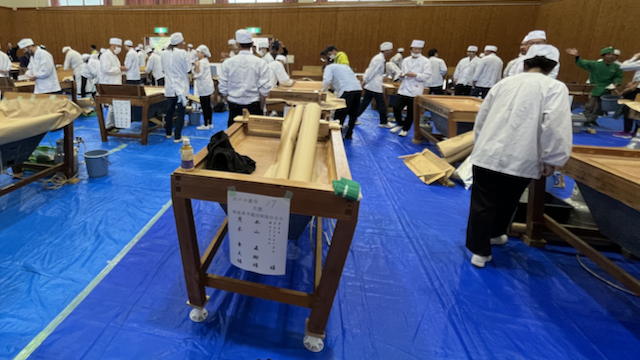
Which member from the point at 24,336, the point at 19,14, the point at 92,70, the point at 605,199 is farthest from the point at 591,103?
the point at 19,14

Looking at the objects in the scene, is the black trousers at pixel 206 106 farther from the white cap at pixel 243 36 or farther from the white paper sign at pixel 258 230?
the white paper sign at pixel 258 230

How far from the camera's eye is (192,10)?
1240 cm

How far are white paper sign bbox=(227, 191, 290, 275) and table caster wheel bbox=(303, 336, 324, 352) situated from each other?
16.7 inches

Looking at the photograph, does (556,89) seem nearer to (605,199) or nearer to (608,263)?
(605,199)

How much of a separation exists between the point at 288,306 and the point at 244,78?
3.38 m

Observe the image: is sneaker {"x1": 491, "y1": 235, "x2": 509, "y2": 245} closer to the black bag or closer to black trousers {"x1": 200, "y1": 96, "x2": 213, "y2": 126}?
the black bag

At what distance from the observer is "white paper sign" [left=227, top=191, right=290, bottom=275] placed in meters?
1.35

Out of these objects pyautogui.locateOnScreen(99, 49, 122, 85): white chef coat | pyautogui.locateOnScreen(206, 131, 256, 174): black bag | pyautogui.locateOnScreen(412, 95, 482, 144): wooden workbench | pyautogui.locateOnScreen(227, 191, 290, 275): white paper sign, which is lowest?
pyautogui.locateOnScreen(227, 191, 290, 275): white paper sign

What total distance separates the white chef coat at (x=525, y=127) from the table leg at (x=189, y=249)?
1.85 meters

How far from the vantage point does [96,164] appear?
11.5 ft

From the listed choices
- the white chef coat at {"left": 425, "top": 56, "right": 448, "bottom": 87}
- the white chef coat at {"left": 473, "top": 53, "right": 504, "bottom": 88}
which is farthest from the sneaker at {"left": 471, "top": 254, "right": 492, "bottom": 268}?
the white chef coat at {"left": 425, "top": 56, "right": 448, "bottom": 87}

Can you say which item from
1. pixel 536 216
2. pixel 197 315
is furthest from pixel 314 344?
pixel 536 216

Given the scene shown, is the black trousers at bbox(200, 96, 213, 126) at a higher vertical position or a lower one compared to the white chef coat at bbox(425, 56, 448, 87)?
lower

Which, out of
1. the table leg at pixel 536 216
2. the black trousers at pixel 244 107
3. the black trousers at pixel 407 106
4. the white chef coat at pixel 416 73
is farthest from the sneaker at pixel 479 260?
the black trousers at pixel 407 106
